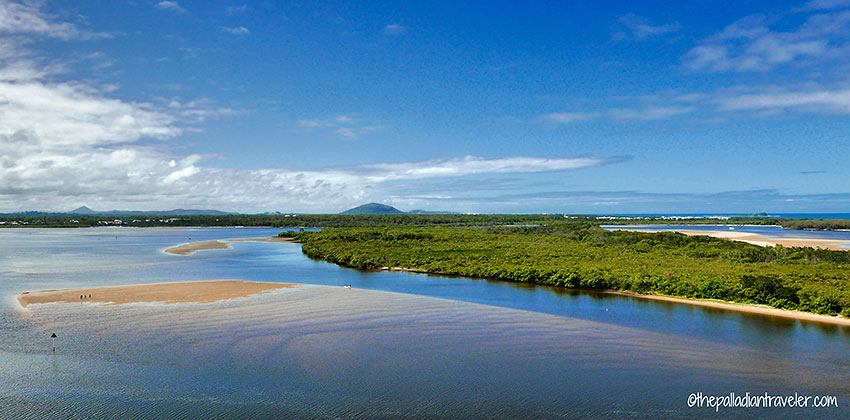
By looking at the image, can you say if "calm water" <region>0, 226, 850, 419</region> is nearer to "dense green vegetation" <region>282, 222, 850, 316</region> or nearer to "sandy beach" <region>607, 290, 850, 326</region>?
"sandy beach" <region>607, 290, 850, 326</region>

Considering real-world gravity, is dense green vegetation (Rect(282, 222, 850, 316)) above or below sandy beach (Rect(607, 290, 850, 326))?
above

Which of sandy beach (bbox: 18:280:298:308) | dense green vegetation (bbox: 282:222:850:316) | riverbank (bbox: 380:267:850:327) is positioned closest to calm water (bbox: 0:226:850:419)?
riverbank (bbox: 380:267:850:327)

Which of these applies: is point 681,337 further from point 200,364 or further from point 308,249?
point 308,249

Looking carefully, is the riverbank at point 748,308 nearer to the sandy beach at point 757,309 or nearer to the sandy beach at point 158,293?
the sandy beach at point 757,309

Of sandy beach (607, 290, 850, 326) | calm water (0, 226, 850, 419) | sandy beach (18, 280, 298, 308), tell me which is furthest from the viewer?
sandy beach (18, 280, 298, 308)

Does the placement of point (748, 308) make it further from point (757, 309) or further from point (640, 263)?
point (640, 263)

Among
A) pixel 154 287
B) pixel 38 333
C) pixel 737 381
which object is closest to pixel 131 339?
pixel 38 333
